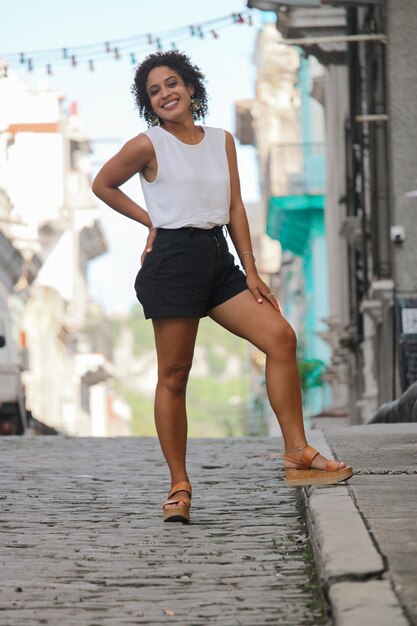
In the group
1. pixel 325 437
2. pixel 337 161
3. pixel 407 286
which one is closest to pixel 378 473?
pixel 325 437

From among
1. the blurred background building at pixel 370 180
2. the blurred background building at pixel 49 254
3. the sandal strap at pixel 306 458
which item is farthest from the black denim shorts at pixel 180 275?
the blurred background building at pixel 49 254

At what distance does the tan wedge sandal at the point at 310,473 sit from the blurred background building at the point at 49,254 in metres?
40.8

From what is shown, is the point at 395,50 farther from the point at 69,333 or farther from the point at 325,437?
the point at 69,333

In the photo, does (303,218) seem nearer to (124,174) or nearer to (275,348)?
(124,174)

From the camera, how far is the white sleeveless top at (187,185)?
25.9 feet

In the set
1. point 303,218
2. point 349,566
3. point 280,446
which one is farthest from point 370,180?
point 303,218

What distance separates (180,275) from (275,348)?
529mm

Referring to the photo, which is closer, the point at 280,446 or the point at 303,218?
the point at 280,446

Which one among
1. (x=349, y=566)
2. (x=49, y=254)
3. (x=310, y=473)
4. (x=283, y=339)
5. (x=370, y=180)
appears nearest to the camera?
(x=349, y=566)

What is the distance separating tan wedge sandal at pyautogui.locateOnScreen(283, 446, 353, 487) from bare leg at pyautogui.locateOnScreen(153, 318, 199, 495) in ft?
1.74

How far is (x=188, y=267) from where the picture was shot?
7.90m

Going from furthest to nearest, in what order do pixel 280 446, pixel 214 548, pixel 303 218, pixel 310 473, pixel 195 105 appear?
pixel 303 218, pixel 280 446, pixel 195 105, pixel 310 473, pixel 214 548

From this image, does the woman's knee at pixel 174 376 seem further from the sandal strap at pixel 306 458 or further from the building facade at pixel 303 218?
the building facade at pixel 303 218

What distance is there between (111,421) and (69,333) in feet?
79.9
